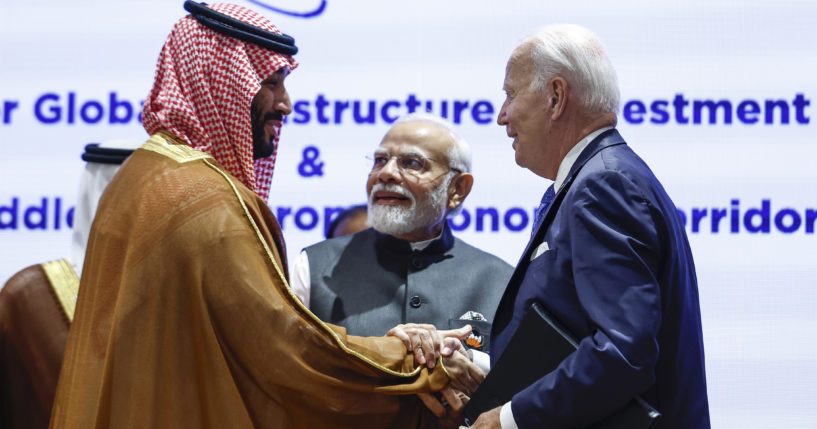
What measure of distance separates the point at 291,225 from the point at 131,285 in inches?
83.4

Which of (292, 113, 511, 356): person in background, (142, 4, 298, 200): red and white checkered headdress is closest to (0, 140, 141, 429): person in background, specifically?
(142, 4, 298, 200): red and white checkered headdress

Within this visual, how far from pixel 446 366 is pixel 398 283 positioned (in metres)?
0.76

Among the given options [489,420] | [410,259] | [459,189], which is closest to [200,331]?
[489,420]

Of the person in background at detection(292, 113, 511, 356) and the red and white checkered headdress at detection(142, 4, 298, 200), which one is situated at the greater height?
the red and white checkered headdress at detection(142, 4, 298, 200)

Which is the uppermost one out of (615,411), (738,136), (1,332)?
(738,136)

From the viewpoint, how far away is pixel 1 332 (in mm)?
3459

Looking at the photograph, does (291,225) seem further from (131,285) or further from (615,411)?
(615,411)

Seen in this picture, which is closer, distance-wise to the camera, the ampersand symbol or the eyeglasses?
the eyeglasses

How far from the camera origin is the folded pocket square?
2.53m

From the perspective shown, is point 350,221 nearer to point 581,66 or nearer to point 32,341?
point 32,341

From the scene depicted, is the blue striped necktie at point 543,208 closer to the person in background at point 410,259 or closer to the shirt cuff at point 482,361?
the shirt cuff at point 482,361

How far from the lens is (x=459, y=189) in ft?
13.4

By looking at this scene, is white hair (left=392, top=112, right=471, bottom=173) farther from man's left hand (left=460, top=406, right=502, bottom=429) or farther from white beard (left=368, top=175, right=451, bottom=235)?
man's left hand (left=460, top=406, right=502, bottom=429)

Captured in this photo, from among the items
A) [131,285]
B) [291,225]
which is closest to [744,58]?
[291,225]
